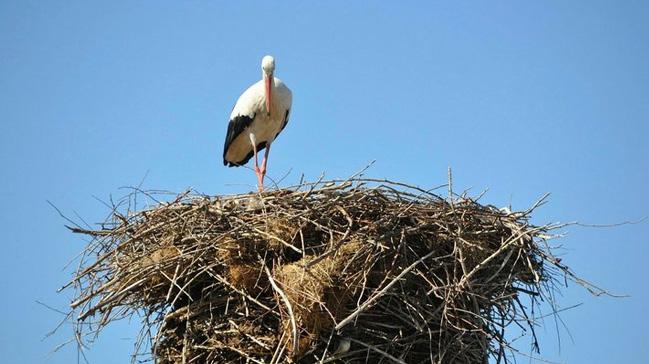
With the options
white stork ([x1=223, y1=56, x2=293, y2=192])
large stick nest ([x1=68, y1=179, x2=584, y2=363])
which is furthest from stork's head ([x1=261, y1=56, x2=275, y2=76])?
large stick nest ([x1=68, y1=179, x2=584, y2=363])

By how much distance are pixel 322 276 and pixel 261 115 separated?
406cm

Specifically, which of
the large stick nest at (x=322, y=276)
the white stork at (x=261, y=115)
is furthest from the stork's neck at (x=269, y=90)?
the large stick nest at (x=322, y=276)

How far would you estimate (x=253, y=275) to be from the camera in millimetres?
6727

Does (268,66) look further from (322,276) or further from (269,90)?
(322,276)

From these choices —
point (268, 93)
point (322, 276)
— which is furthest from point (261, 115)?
point (322, 276)

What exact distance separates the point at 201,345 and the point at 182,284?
475 millimetres

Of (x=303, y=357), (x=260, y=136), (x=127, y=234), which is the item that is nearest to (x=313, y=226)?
(x=303, y=357)

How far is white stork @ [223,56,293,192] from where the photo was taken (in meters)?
10.2

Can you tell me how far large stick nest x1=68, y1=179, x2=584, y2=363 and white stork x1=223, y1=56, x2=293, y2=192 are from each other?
308cm

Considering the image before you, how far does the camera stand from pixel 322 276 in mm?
6492

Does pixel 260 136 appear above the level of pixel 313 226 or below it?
above

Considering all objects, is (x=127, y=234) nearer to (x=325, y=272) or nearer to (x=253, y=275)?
(x=253, y=275)

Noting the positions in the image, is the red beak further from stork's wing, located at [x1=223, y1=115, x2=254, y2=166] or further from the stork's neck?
stork's wing, located at [x1=223, y1=115, x2=254, y2=166]

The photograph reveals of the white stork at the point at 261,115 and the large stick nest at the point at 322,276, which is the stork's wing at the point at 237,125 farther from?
the large stick nest at the point at 322,276
